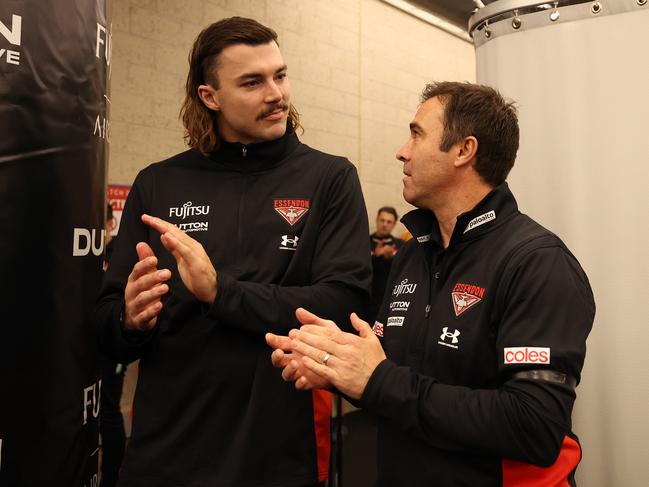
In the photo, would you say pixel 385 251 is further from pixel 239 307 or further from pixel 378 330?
pixel 239 307

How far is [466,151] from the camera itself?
1.45m

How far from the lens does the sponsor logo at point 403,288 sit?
1.46m

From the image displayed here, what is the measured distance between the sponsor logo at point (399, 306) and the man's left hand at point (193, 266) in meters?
0.45

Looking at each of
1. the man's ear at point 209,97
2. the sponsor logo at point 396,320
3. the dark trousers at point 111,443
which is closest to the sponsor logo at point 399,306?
the sponsor logo at point 396,320

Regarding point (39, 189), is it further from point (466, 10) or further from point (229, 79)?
point (466, 10)

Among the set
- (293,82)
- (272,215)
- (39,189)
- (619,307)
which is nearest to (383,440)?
(272,215)

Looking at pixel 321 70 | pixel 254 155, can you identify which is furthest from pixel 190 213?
pixel 321 70

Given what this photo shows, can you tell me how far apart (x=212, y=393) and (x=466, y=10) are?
270 inches

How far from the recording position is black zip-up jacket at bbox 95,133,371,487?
133 cm

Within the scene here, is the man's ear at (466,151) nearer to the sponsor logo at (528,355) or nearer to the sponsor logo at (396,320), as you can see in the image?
the sponsor logo at (396,320)

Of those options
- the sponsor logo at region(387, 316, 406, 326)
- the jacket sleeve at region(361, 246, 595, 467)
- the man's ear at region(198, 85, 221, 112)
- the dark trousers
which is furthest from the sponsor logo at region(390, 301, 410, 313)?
the dark trousers

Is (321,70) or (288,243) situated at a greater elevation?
(321,70)

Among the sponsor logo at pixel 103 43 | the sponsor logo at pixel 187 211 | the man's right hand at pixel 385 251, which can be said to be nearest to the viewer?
the sponsor logo at pixel 103 43

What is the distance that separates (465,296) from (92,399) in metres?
0.88
